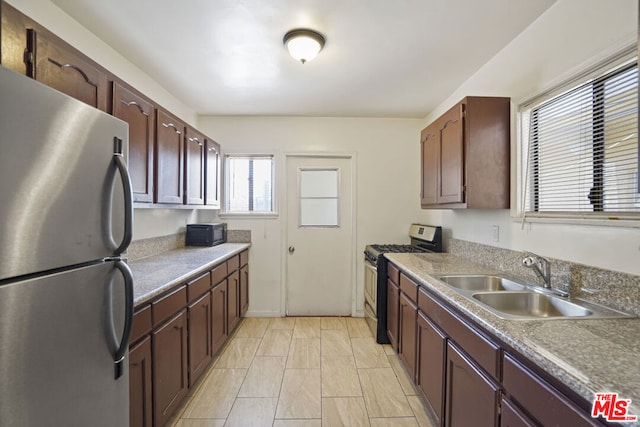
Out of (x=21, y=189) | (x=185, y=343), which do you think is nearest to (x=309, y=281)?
(x=185, y=343)

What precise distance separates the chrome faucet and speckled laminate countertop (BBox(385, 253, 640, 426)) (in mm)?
441

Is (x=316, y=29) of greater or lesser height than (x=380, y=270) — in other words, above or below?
above

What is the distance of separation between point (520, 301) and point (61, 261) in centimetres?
214

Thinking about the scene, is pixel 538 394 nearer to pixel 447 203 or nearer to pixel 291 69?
pixel 447 203

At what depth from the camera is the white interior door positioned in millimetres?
3764

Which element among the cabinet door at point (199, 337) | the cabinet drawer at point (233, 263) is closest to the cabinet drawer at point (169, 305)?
the cabinet door at point (199, 337)

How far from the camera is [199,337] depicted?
7.26 ft

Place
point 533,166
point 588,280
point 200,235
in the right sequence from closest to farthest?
point 588,280 < point 533,166 < point 200,235

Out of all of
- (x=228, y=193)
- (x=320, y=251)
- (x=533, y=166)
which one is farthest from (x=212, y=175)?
(x=533, y=166)

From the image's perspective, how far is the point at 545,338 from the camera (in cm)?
102

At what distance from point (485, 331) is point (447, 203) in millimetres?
1348

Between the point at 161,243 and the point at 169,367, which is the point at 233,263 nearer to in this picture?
the point at 161,243

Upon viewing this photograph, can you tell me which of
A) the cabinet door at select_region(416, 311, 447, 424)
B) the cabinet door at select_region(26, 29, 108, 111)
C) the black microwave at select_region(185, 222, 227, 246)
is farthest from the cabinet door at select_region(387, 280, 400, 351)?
the cabinet door at select_region(26, 29, 108, 111)

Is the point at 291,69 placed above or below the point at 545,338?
above
